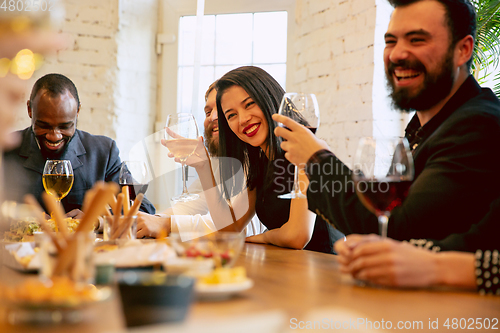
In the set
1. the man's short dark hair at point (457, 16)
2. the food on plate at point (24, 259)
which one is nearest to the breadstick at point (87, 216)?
the food on plate at point (24, 259)

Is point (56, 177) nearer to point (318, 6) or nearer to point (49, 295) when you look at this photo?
point (49, 295)

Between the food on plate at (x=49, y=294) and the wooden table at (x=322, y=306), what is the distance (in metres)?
0.03

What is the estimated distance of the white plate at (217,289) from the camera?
0.63 metres

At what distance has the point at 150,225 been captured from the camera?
1.69m

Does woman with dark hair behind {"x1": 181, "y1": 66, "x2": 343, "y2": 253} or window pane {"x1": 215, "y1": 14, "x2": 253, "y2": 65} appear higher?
window pane {"x1": 215, "y1": 14, "x2": 253, "y2": 65}

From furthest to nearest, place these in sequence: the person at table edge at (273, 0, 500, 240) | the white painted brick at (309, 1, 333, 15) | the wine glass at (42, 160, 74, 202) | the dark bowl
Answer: the white painted brick at (309, 1, 333, 15) → the wine glass at (42, 160, 74, 202) → the person at table edge at (273, 0, 500, 240) → the dark bowl

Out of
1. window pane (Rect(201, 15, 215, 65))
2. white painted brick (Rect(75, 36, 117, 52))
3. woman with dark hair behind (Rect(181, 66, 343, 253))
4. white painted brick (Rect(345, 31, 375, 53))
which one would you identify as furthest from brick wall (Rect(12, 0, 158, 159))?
white painted brick (Rect(345, 31, 375, 53))

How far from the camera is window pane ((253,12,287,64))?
346 cm

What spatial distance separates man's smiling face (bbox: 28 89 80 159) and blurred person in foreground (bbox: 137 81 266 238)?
664 mm

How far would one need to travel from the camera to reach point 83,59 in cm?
329

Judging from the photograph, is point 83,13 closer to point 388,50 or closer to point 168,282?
point 388,50

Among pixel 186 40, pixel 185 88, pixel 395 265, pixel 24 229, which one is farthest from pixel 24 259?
pixel 186 40

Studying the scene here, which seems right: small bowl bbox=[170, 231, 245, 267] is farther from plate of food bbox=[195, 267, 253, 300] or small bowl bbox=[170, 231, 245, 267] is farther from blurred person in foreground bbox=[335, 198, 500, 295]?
blurred person in foreground bbox=[335, 198, 500, 295]

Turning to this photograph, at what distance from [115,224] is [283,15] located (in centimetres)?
272
